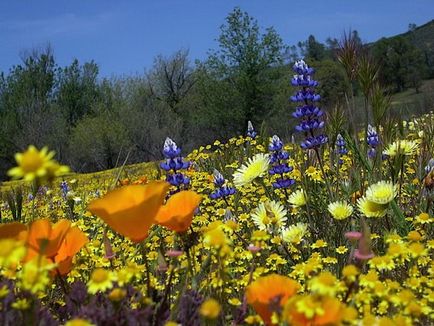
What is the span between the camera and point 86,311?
120cm

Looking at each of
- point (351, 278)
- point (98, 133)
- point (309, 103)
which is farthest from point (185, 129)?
point (351, 278)

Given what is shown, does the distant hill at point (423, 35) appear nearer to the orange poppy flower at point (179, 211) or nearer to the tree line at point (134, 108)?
the tree line at point (134, 108)

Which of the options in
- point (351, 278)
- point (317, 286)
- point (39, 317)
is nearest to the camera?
point (317, 286)

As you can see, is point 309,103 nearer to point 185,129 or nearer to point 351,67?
point 351,67

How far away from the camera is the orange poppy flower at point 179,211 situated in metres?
1.47

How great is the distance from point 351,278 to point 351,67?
6.56 feet

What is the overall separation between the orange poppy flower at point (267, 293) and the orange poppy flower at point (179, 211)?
1.24 feet

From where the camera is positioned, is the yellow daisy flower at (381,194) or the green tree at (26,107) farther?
the green tree at (26,107)

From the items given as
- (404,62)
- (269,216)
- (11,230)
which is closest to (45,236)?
(11,230)

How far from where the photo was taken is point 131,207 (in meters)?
1.29

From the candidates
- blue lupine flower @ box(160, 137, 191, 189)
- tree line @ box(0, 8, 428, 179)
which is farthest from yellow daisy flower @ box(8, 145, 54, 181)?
tree line @ box(0, 8, 428, 179)

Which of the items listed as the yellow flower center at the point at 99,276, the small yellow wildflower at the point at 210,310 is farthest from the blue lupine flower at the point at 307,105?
the small yellow wildflower at the point at 210,310

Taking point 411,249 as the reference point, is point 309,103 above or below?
above

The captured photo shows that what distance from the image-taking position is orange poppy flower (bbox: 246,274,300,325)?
1.13 meters
